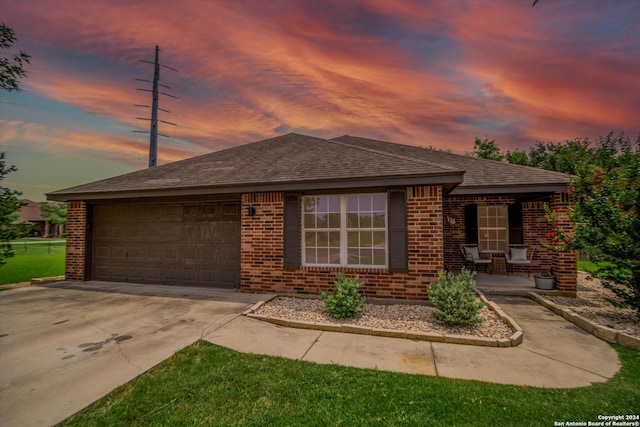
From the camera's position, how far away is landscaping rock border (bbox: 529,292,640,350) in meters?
4.17

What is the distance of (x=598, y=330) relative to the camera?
4578 millimetres

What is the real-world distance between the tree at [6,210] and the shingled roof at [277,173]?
13.4 ft

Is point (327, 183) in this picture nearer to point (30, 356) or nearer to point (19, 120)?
point (30, 356)

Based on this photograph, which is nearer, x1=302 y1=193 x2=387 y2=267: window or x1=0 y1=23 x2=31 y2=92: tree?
x1=0 y1=23 x2=31 y2=92: tree

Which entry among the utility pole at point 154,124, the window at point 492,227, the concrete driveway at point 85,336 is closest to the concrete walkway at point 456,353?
the concrete driveway at point 85,336

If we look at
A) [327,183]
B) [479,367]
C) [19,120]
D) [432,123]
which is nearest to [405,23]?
[327,183]

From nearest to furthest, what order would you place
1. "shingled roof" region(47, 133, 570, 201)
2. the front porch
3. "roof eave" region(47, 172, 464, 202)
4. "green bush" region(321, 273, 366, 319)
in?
"green bush" region(321, 273, 366, 319), "roof eave" region(47, 172, 464, 202), "shingled roof" region(47, 133, 570, 201), the front porch

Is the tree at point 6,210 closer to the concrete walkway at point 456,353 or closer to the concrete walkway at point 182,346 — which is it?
the concrete walkway at point 182,346

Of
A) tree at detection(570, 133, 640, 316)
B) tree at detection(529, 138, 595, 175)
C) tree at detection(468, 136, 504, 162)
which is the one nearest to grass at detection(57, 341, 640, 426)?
tree at detection(570, 133, 640, 316)

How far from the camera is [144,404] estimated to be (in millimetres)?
2822

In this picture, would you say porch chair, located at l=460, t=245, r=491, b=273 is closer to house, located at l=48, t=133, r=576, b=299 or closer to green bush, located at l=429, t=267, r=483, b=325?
house, located at l=48, t=133, r=576, b=299

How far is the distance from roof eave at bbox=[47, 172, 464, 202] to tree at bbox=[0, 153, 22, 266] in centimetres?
411

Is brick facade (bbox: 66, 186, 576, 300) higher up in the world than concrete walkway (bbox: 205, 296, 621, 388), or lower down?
higher up

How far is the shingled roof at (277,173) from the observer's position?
20.1 feet
